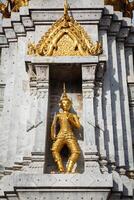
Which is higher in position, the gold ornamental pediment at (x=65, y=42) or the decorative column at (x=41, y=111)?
the gold ornamental pediment at (x=65, y=42)

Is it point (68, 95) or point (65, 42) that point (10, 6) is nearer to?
point (65, 42)

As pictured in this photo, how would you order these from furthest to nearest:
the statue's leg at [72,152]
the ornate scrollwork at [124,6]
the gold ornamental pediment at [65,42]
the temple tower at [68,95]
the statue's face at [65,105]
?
1. the ornate scrollwork at [124,6]
2. the gold ornamental pediment at [65,42]
3. the statue's face at [65,105]
4. the statue's leg at [72,152]
5. the temple tower at [68,95]

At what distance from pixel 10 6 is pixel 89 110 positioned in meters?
5.64

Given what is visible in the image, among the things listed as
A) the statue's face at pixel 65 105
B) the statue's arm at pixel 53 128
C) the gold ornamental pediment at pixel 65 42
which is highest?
the gold ornamental pediment at pixel 65 42

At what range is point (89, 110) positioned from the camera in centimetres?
1273

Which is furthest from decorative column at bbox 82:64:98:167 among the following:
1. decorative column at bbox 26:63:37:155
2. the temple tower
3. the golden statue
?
decorative column at bbox 26:63:37:155

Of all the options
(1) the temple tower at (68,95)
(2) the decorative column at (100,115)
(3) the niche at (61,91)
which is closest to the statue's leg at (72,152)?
(1) the temple tower at (68,95)

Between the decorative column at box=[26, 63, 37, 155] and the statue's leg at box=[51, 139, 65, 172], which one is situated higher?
the decorative column at box=[26, 63, 37, 155]

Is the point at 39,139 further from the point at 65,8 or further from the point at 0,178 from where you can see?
the point at 65,8

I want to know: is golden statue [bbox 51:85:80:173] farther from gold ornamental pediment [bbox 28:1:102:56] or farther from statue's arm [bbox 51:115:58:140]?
gold ornamental pediment [bbox 28:1:102:56]

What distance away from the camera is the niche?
1254 cm

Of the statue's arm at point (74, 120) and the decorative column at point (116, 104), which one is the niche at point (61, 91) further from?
the decorative column at point (116, 104)

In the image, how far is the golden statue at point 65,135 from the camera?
477 inches

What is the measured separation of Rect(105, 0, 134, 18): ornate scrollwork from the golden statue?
443 cm
